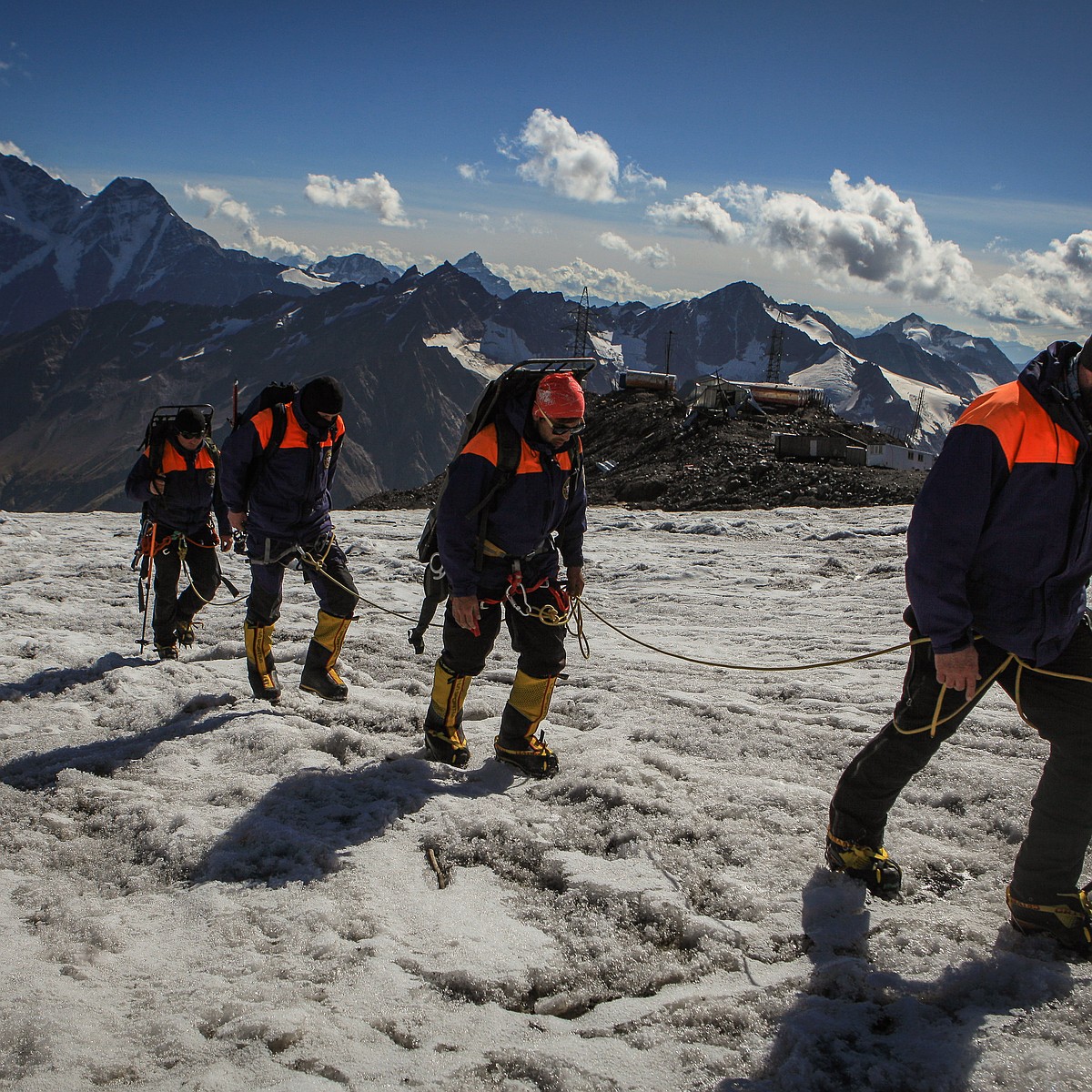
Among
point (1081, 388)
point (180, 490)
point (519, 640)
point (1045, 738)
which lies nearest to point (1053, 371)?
point (1081, 388)

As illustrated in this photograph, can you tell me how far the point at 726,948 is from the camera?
3.37 metres

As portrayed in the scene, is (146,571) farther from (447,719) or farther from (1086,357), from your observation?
(1086,357)

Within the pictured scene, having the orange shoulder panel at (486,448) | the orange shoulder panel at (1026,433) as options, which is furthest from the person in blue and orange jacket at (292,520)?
the orange shoulder panel at (1026,433)

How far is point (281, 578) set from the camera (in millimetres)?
6207

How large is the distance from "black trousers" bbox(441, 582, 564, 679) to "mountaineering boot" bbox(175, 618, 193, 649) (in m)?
3.94

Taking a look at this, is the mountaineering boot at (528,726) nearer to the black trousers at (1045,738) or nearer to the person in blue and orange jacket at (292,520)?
the person in blue and orange jacket at (292,520)

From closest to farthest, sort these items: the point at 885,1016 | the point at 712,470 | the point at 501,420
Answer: the point at 885,1016 → the point at 501,420 → the point at 712,470

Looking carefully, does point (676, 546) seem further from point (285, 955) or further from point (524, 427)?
point (285, 955)

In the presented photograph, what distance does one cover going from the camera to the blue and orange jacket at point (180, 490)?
289 inches

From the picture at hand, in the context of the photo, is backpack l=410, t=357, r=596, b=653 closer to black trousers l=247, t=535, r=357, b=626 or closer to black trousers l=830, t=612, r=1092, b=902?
black trousers l=247, t=535, r=357, b=626

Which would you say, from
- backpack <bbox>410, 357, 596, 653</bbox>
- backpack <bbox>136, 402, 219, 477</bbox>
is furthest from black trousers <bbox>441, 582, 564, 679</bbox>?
backpack <bbox>136, 402, 219, 477</bbox>

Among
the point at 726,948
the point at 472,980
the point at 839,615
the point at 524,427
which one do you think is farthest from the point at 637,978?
the point at 839,615

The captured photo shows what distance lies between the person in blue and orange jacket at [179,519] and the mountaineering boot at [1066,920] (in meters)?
6.55

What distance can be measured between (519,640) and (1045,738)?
2.80 meters
